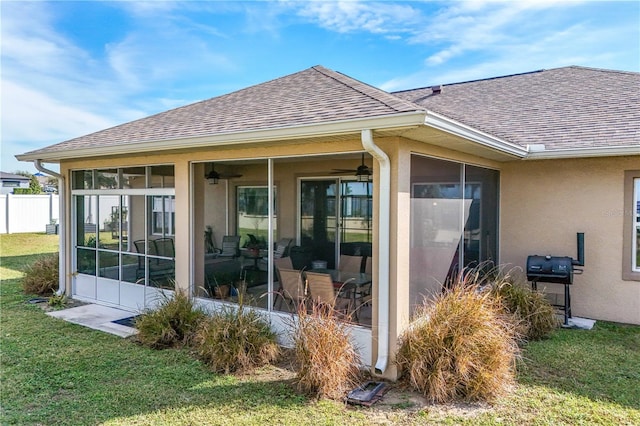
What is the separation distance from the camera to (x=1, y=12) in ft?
24.0

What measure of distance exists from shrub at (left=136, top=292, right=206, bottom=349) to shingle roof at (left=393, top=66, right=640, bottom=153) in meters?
4.67

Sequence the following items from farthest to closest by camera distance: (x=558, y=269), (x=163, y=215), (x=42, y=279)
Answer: (x=42, y=279)
(x=163, y=215)
(x=558, y=269)

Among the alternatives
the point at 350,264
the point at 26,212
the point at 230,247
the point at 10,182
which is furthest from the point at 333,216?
the point at 10,182

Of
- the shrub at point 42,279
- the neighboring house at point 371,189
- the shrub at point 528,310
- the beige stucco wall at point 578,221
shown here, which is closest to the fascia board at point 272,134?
the neighboring house at point 371,189

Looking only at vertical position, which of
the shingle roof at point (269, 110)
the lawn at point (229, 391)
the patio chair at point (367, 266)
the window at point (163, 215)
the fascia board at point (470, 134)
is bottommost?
the lawn at point (229, 391)

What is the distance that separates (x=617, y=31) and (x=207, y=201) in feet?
33.0

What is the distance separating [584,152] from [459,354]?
452 centimetres

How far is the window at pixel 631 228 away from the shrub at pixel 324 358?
546cm

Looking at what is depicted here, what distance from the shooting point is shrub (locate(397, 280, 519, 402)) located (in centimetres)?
424

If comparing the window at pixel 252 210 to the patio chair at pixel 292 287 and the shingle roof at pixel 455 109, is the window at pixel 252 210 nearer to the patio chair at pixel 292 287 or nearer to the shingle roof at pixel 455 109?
the patio chair at pixel 292 287

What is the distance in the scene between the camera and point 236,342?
5.03 meters

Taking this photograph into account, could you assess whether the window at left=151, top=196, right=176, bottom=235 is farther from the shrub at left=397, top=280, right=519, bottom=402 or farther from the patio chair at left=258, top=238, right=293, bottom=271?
the shrub at left=397, top=280, right=519, bottom=402

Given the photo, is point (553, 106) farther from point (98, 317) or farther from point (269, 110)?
point (98, 317)

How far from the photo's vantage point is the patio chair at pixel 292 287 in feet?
19.3
